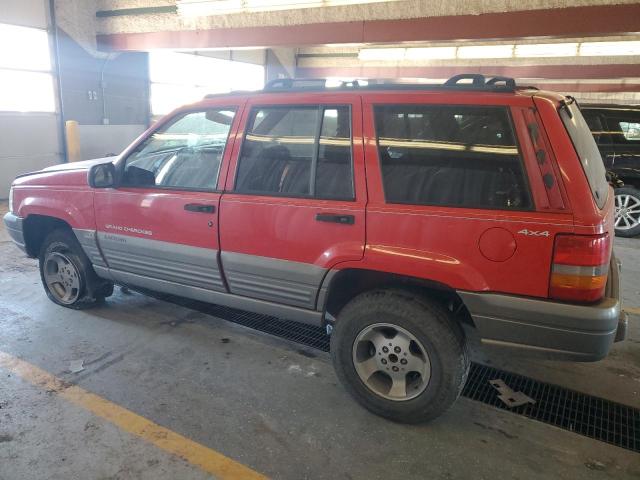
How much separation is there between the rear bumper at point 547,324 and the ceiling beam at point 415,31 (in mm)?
7027

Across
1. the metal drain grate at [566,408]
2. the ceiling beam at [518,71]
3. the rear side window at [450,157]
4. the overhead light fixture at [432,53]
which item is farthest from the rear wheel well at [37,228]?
the ceiling beam at [518,71]

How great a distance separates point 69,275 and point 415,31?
7570 millimetres

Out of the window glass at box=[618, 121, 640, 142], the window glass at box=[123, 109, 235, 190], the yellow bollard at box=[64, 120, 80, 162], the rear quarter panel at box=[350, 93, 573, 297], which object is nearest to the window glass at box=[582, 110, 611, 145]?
the window glass at box=[618, 121, 640, 142]

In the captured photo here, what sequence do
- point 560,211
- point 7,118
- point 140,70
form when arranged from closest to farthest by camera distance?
point 560,211 → point 7,118 → point 140,70

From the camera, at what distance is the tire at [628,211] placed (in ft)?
23.5

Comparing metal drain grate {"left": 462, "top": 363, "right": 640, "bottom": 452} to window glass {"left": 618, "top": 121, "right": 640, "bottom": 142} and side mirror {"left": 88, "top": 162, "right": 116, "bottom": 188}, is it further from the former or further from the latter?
window glass {"left": 618, "top": 121, "right": 640, "bottom": 142}

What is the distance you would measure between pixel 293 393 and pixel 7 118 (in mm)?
9997

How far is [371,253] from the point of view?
249 centimetres

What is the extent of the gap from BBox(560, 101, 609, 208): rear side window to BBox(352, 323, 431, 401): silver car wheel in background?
47.5 inches

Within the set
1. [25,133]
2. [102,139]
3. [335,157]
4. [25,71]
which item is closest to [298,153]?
[335,157]

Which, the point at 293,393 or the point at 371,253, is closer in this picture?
the point at 371,253

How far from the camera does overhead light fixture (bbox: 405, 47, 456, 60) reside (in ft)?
40.0

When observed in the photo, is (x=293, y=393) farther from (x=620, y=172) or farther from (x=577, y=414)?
(x=620, y=172)

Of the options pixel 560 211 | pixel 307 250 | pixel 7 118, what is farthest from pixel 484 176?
pixel 7 118
